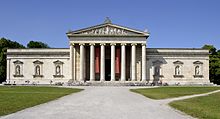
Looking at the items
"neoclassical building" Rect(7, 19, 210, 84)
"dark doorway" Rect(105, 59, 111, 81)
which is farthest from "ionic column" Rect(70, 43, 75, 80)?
"dark doorway" Rect(105, 59, 111, 81)

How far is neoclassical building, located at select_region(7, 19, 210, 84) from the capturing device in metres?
87.4

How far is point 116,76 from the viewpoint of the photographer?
293 ft

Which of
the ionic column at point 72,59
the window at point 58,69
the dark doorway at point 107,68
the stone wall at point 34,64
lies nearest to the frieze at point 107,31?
the ionic column at point 72,59

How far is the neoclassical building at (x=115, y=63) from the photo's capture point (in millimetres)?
87438

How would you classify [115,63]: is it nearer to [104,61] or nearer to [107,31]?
[104,61]

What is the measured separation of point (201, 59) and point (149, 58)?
1490cm

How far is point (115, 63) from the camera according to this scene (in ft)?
287

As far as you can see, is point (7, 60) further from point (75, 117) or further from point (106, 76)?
point (75, 117)

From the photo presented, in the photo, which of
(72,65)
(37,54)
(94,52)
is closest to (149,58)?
(94,52)

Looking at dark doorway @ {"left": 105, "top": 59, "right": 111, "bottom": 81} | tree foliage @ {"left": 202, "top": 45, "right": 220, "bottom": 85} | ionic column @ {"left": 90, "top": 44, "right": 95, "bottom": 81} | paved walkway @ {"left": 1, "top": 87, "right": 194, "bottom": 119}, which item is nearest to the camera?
paved walkway @ {"left": 1, "top": 87, "right": 194, "bottom": 119}

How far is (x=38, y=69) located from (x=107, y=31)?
2273 centimetres

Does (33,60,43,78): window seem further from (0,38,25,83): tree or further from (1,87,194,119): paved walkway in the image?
(1,87,194,119): paved walkway

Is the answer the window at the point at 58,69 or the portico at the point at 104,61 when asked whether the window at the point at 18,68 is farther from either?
the portico at the point at 104,61

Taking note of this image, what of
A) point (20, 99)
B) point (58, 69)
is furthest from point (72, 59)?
point (20, 99)
